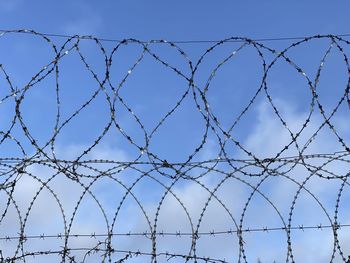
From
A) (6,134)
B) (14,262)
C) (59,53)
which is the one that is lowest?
(14,262)

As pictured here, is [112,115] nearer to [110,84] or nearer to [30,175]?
A: [110,84]

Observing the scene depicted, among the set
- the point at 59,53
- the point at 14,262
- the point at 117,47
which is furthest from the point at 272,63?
the point at 14,262

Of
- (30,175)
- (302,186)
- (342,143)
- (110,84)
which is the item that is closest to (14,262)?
(30,175)

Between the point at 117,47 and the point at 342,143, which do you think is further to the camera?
the point at 117,47

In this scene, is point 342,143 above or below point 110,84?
below

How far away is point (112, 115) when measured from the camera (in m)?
8.98

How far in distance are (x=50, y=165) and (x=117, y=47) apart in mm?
1696

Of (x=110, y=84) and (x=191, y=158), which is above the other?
(x=110, y=84)

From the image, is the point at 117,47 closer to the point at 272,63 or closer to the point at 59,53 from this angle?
the point at 59,53

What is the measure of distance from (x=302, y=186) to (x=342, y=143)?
699 millimetres

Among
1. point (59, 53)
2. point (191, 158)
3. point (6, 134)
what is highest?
point (59, 53)

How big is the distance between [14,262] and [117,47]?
2.90 m

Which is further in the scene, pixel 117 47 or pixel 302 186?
pixel 117 47

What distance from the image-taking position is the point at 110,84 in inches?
358
